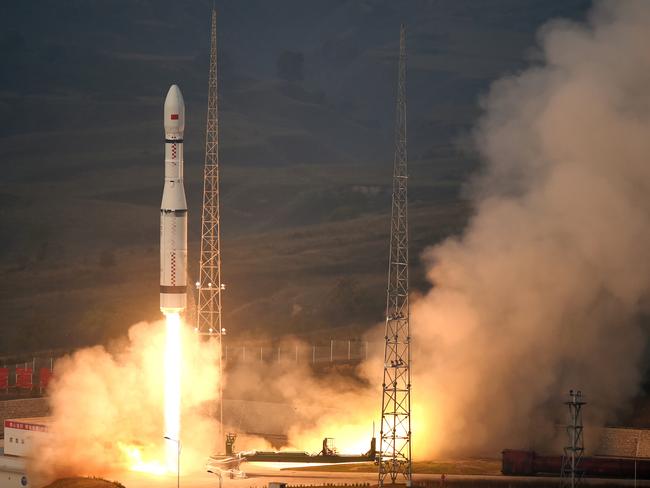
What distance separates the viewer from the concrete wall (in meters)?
67.1

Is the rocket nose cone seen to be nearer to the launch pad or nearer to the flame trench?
the flame trench

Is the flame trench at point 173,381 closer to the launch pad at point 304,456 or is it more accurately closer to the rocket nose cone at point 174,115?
the launch pad at point 304,456

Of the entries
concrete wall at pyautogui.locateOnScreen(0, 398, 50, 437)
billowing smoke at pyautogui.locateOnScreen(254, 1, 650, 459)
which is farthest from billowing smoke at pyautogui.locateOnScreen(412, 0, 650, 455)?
concrete wall at pyautogui.locateOnScreen(0, 398, 50, 437)

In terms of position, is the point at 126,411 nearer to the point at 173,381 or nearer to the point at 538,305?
the point at 173,381

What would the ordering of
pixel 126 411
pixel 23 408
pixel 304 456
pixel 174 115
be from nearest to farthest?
pixel 174 115 < pixel 304 456 < pixel 126 411 < pixel 23 408

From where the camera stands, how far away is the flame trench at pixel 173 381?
56.2 meters

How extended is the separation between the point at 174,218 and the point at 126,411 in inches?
342

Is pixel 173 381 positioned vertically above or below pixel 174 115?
below

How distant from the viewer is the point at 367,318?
9688cm

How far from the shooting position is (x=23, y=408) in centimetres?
6762

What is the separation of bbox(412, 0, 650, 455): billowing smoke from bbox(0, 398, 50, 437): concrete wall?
19.7 metres

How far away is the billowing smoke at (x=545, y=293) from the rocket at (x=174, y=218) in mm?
11343

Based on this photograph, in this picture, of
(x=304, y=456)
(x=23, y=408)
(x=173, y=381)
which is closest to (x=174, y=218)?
(x=173, y=381)

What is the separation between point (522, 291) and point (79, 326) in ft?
145
